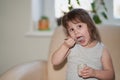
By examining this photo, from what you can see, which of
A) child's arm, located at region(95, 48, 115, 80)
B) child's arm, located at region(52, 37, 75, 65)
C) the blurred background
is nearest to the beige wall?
the blurred background

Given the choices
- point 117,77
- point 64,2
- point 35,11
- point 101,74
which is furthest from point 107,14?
point 101,74

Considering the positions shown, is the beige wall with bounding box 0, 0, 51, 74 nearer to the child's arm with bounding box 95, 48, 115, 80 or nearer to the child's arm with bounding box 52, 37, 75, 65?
the child's arm with bounding box 52, 37, 75, 65

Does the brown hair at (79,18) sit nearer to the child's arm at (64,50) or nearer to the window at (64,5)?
the child's arm at (64,50)

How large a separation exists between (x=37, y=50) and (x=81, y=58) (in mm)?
718

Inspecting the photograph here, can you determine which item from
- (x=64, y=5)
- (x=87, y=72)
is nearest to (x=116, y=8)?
(x=64, y=5)

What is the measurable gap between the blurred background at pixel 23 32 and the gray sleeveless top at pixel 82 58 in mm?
614

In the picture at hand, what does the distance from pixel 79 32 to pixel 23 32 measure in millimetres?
793

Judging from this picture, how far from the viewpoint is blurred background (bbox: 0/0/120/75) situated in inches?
72.0

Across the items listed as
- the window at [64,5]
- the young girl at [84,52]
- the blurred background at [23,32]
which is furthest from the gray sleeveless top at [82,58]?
the window at [64,5]

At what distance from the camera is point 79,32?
3.83 ft

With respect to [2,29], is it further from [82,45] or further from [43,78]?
[82,45]

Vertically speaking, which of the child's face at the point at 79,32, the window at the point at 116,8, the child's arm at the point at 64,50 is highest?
the window at the point at 116,8

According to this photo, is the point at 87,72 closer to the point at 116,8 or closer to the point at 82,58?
the point at 82,58

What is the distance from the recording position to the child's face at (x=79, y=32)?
1.17m
